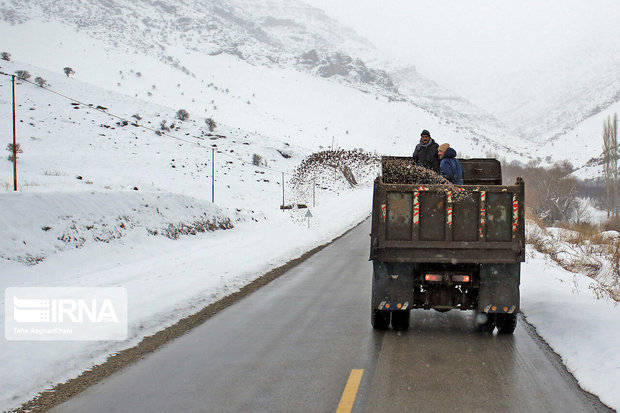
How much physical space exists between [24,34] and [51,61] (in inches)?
1020

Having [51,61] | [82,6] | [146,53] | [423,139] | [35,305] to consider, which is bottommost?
[35,305]

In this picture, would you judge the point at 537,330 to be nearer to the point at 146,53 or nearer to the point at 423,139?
the point at 423,139

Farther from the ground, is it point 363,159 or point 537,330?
point 363,159

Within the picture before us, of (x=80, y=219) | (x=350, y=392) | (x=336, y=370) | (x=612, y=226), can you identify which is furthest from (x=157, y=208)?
(x=612, y=226)

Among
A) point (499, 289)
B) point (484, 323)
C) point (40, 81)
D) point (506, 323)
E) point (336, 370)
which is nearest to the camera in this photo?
point (336, 370)

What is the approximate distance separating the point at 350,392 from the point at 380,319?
8.69ft

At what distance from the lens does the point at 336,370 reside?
591cm

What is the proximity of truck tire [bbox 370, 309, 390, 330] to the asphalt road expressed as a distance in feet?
0.39

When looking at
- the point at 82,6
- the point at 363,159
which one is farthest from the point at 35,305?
the point at 82,6

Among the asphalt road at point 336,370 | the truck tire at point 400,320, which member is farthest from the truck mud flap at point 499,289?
the truck tire at point 400,320

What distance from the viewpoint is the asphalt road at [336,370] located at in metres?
4.96

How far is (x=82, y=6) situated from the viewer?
464 feet

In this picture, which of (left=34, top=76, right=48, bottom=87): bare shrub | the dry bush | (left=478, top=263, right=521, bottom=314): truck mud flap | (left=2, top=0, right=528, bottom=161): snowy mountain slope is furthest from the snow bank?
(left=2, top=0, right=528, bottom=161): snowy mountain slope

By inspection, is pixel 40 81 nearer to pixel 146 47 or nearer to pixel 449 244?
pixel 449 244
